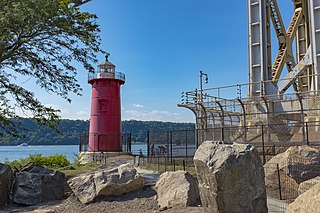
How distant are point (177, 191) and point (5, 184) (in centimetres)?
710

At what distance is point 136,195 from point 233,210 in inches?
199

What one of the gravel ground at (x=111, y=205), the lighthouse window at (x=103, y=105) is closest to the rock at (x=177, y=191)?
the gravel ground at (x=111, y=205)

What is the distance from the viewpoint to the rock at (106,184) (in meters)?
11.6

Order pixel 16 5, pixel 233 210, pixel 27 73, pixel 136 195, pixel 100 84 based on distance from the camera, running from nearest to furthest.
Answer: pixel 233 210, pixel 136 195, pixel 16 5, pixel 27 73, pixel 100 84

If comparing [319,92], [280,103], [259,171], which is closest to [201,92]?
[280,103]

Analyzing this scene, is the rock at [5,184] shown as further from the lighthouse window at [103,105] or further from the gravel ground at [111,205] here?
the lighthouse window at [103,105]

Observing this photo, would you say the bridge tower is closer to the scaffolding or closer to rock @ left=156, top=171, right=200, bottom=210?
the scaffolding

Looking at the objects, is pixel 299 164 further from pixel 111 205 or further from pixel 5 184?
pixel 5 184

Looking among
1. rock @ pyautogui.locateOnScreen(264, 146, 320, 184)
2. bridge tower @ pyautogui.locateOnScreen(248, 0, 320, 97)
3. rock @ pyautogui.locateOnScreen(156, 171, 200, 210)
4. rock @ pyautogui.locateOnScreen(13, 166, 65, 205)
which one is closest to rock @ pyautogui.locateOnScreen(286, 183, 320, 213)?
rock @ pyautogui.locateOnScreen(156, 171, 200, 210)

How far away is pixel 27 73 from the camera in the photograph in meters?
17.6

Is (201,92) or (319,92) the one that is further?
(201,92)

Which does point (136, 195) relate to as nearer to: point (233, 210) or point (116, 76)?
point (233, 210)

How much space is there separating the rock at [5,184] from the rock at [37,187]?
0.85ft

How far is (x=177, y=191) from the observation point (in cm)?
1009
